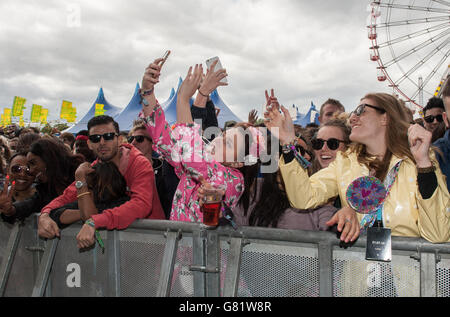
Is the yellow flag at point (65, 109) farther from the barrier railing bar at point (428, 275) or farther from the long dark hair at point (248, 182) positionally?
the barrier railing bar at point (428, 275)

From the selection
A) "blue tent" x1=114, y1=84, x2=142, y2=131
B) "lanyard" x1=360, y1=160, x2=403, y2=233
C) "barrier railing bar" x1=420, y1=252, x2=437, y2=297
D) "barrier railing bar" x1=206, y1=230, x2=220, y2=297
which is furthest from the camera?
"blue tent" x1=114, y1=84, x2=142, y2=131

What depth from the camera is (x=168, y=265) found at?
2.06m

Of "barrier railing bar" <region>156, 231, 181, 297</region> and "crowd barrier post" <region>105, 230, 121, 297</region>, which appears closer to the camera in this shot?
"barrier railing bar" <region>156, 231, 181, 297</region>

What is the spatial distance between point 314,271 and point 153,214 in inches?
52.9

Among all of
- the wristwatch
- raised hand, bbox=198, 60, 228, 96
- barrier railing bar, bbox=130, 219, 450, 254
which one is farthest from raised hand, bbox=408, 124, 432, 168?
the wristwatch

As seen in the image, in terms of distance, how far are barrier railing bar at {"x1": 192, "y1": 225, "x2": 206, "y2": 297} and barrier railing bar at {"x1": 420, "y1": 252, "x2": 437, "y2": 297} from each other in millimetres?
1073

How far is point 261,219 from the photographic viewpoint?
7.09 ft

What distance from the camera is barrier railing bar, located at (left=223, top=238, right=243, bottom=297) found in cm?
189

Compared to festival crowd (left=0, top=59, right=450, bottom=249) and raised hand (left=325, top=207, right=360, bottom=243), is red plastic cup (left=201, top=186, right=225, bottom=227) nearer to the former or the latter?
festival crowd (left=0, top=59, right=450, bottom=249)

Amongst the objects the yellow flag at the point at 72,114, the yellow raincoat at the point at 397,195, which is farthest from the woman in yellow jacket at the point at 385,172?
the yellow flag at the point at 72,114

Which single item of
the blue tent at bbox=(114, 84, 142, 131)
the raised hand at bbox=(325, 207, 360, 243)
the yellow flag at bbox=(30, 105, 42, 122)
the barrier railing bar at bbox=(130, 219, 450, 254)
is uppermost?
the yellow flag at bbox=(30, 105, 42, 122)

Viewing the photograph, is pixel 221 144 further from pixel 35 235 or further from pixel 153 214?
pixel 35 235

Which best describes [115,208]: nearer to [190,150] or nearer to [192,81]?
[190,150]
